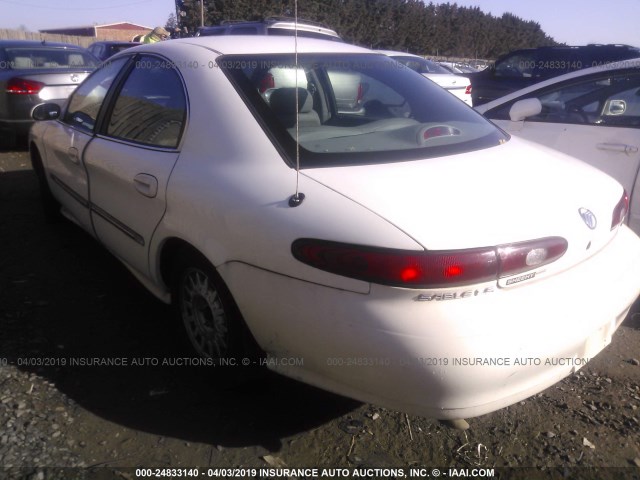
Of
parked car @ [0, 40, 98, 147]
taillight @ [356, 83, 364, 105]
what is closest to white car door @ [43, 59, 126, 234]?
taillight @ [356, 83, 364, 105]

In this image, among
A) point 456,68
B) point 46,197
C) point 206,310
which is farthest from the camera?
point 456,68

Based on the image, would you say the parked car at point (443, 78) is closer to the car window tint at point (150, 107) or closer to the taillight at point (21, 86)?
the taillight at point (21, 86)

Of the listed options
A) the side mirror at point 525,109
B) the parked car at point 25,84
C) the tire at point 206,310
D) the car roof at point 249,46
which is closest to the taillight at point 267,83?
the car roof at point 249,46

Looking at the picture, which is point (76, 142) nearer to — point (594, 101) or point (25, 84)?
point (594, 101)

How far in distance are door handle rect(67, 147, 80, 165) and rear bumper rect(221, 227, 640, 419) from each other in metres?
1.94

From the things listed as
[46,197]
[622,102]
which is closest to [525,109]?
[622,102]

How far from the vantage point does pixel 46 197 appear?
190 inches

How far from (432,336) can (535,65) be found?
1159cm

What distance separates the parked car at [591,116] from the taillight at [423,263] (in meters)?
2.13

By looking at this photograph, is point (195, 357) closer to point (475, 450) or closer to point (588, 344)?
point (475, 450)

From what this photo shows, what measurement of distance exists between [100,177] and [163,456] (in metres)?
1.75

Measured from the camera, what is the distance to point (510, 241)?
6.35 ft

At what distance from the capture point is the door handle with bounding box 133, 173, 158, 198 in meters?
2.74

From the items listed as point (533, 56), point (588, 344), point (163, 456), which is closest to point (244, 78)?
point (163, 456)
